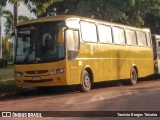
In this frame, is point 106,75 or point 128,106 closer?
point 128,106

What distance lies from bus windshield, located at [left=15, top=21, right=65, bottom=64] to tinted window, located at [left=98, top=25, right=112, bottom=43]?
3.23 m

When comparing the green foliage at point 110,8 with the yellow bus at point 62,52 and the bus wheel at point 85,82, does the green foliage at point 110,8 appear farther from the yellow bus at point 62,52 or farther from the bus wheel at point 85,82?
the bus wheel at point 85,82

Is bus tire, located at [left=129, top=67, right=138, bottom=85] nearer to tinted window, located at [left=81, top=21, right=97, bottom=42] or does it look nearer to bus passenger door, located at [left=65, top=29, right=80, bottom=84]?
tinted window, located at [left=81, top=21, right=97, bottom=42]

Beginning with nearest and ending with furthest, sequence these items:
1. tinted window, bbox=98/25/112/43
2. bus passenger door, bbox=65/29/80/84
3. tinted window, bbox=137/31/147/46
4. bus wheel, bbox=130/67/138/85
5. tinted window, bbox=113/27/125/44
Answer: bus passenger door, bbox=65/29/80/84 → tinted window, bbox=98/25/112/43 → tinted window, bbox=113/27/125/44 → bus wheel, bbox=130/67/138/85 → tinted window, bbox=137/31/147/46

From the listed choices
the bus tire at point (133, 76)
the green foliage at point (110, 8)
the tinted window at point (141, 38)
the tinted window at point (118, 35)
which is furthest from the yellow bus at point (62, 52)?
the green foliage at point (110, 8)

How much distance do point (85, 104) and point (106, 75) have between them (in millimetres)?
7237

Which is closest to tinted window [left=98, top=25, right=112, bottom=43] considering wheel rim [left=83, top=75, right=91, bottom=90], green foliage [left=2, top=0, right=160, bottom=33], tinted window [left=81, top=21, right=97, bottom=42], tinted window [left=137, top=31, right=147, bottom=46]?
tinted window [left=81, top=21, right=97, bottom=42]

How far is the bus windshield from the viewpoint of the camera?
62.0ft

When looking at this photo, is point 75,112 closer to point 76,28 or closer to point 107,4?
point 76,28

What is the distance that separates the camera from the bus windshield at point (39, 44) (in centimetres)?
1891

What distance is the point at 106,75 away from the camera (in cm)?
2231

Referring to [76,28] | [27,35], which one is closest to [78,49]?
[76,28]

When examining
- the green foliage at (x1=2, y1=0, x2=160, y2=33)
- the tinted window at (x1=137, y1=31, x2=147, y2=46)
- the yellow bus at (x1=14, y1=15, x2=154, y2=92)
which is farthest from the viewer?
the green foliage at (x1=2, y1=0, x2=160, y2=33)

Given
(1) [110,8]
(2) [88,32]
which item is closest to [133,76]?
(2) [88,32]
